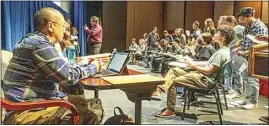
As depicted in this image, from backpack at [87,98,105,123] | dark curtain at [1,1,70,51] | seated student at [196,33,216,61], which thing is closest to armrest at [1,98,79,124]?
backpack at [87,98,105,123]

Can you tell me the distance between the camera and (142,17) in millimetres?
2580

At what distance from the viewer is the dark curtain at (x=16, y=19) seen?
231cm

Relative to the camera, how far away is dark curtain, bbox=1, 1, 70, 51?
231 centimetres

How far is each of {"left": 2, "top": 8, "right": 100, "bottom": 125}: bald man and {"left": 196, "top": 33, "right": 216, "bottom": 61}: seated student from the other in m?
1.71

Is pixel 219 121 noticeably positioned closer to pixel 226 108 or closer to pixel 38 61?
pixel 226 108

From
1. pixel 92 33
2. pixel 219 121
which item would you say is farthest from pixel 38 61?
pixel 219 121

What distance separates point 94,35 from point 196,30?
3.49 feet

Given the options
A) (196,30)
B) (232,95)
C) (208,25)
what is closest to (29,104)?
(196,30)

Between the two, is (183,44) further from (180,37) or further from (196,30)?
(196,30)

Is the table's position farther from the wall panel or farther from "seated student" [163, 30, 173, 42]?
"seated student" [163, 30, 173, 42]

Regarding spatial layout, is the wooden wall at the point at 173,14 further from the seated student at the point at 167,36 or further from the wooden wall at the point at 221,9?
the wooden wall at the point at 221,9

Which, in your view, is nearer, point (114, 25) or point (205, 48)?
point (114, 25)

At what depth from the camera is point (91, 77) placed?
5.79 feet

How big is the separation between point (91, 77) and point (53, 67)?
1.03 ft
